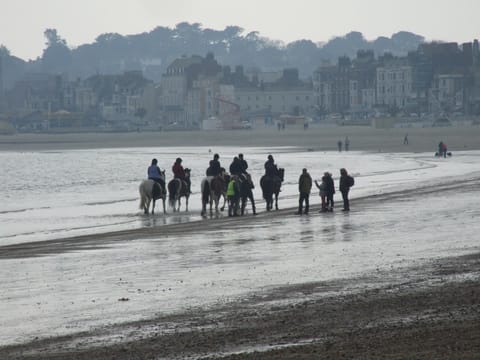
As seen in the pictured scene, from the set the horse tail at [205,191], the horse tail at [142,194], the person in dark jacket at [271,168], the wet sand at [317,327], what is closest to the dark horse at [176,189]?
the horse tail at [142,194]

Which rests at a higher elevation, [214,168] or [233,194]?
[214,168]

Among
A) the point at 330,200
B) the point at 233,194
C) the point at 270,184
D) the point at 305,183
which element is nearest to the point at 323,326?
the point at 305,183

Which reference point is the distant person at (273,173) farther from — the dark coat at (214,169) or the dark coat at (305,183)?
the dark coat at (305,183)

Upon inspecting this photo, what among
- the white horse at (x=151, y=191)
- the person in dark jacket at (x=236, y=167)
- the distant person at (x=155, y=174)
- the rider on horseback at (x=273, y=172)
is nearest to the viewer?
the person in dark jacket at (x=236, y=167)

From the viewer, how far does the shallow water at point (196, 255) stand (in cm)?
1620

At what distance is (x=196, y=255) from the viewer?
21.8 m

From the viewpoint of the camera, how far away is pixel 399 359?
455 inches

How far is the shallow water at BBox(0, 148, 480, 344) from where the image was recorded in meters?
16.2

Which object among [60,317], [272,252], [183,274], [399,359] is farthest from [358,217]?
[399,359]

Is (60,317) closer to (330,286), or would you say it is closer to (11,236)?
(330,286)

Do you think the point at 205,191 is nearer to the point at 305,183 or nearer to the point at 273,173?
the point at 273,173

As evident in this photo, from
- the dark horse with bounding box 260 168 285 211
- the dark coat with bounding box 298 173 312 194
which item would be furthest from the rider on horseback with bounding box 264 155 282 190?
the dark coat with bounding box 298 173 312 194

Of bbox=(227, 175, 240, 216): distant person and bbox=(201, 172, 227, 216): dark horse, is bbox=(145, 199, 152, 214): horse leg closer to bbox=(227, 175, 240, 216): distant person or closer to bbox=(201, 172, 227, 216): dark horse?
bbox=(201, 172, 227, 216): dark horse

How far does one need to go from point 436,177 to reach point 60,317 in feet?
117
